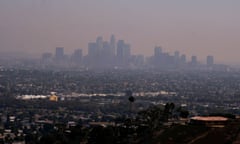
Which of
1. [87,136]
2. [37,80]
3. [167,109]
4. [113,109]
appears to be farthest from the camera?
[37,80]

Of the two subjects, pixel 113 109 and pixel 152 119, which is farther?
pixel 113 109

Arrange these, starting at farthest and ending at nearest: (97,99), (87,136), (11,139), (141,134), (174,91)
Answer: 1. (174,91)
2. (97,99)
3. (11,139)
4. (87,136)
5. (141,134)

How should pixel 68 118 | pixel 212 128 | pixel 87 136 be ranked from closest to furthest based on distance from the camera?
pixel 212 128 < pixel 87 136 < pixel 68 118

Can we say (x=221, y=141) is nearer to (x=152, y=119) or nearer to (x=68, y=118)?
(x=152, y=119)

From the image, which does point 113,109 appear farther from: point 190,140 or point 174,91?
point 190,140

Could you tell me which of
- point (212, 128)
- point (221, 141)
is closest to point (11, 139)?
point (212, 128)

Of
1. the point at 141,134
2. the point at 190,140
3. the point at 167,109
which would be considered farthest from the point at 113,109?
the point at 190,140

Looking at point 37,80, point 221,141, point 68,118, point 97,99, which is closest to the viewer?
point 221,141

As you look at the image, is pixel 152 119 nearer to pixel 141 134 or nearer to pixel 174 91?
pixel 141 134

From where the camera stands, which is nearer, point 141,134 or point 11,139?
point 141,134
